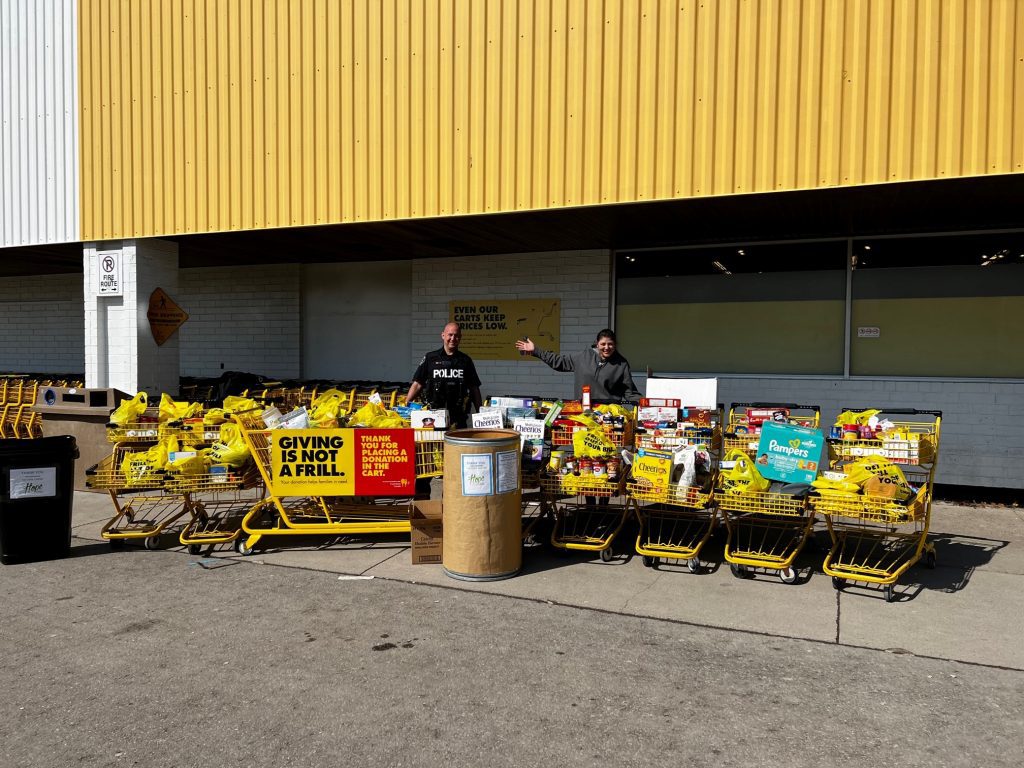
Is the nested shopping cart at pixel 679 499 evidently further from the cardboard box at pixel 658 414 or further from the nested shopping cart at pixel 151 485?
the nested shopping cart at pixel 151 485

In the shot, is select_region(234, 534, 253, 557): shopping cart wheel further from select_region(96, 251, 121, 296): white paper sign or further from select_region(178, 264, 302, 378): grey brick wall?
select_region(178, 264, 302, 378): grey brick wall

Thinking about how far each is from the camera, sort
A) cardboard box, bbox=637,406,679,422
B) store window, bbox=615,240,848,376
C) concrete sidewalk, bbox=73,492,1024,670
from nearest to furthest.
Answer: concrete sidewalk, bbox=73,492,1024,670, cardboard box, bbox=637,406,679,422, store window, bbox=615,240,848,376

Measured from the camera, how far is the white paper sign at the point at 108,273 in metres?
10.6

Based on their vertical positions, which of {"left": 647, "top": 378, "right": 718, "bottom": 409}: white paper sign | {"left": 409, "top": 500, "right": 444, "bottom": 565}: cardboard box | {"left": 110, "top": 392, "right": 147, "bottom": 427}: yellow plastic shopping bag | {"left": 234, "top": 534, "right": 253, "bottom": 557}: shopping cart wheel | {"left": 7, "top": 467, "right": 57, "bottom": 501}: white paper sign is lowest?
{"left": 234, "top": 534, "right": 253, "bottom": 557}: shopping cart wheel

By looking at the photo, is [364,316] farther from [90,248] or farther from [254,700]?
Result: [254,700]

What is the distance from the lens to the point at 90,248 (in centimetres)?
1072

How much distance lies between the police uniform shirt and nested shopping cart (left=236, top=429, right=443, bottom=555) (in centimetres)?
106

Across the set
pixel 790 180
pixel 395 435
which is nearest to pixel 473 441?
pixel 395 435

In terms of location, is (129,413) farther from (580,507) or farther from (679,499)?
(679,499)

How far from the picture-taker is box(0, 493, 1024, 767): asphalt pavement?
10.9ft

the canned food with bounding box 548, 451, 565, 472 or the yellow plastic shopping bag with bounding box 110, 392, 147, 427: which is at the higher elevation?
the yellow plastic shopping bag with bounding box 110, 392, 147, 427

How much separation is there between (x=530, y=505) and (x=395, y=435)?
2.52 metres

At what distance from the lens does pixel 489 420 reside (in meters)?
6.33

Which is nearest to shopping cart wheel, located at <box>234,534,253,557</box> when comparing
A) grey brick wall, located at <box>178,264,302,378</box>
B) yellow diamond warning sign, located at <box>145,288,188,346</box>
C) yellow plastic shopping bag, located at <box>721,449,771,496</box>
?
yellow plastic shopping bag, located at <box>721,449,771,496</box>
